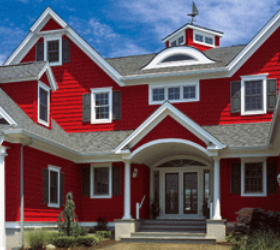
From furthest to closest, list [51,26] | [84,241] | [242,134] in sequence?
[51,26] → [242,134] → [84,241]

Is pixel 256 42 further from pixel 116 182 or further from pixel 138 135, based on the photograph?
pixel 116 182


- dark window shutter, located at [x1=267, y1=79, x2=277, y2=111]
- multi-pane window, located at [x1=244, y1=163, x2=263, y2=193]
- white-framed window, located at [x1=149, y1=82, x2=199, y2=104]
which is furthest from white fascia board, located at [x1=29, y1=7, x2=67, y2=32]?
multi-pane window, located at [x1=244, y1=163, x2=263, y2=193]

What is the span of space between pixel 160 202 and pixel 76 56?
25.1ft

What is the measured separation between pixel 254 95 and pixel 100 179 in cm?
726

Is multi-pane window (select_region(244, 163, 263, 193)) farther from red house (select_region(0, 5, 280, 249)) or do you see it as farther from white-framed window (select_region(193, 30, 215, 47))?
white-framed window (select_region(193, 30, 215, 47))

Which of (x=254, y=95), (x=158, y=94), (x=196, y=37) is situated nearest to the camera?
(x=254, y=95)

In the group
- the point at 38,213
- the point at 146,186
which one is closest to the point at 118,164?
the point at 146,186

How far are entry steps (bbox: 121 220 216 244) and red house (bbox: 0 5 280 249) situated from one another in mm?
43

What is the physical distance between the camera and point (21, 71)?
18719 mm

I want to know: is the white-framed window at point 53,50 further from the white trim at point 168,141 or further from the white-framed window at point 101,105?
the white trim at point 168,141

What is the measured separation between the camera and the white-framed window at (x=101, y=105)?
21203 mm

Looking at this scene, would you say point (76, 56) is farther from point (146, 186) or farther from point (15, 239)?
point (15, 239)

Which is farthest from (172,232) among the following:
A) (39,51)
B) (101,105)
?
(39,51)

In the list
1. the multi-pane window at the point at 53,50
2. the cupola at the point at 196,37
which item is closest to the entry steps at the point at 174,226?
the multi-pane window at the point at 53,50
